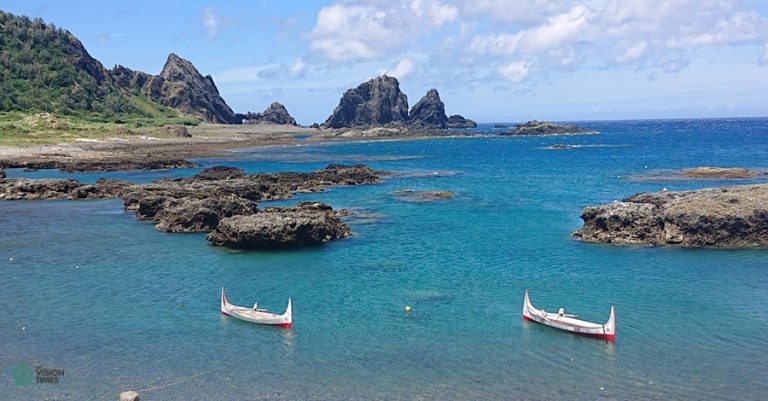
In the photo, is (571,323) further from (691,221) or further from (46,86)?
(46,86)

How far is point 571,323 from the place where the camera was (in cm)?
2828

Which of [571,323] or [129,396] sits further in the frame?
[571,323]

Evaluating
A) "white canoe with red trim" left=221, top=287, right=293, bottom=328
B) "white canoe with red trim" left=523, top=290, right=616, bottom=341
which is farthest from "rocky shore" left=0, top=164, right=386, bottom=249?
"white canoe with red trim" left=523, top=290, right=616, bottom=341

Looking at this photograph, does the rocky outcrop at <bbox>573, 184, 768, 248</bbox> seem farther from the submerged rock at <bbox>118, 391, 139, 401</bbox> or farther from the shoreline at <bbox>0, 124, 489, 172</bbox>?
the shoreline at <bbox>0, 124, 489, 172</bbox>

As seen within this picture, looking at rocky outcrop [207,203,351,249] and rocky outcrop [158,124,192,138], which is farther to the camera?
rocky outcrop [158,124,192,138]

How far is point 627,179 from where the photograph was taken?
87.2 metres

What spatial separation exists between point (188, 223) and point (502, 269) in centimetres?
2496

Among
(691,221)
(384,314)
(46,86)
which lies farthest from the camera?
(46,86)

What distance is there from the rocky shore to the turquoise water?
5.48 feet

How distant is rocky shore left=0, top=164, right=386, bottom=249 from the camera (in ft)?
146

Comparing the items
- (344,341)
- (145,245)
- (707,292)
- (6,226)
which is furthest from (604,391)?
(6,226)

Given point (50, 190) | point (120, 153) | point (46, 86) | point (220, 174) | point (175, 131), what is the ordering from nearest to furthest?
point (50, 190) < point (220, 174) < point (120, 153) < point (175, 131) < point (46, 86)

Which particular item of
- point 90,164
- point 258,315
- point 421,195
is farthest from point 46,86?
point 258,315

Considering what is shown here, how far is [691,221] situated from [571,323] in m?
20.5
